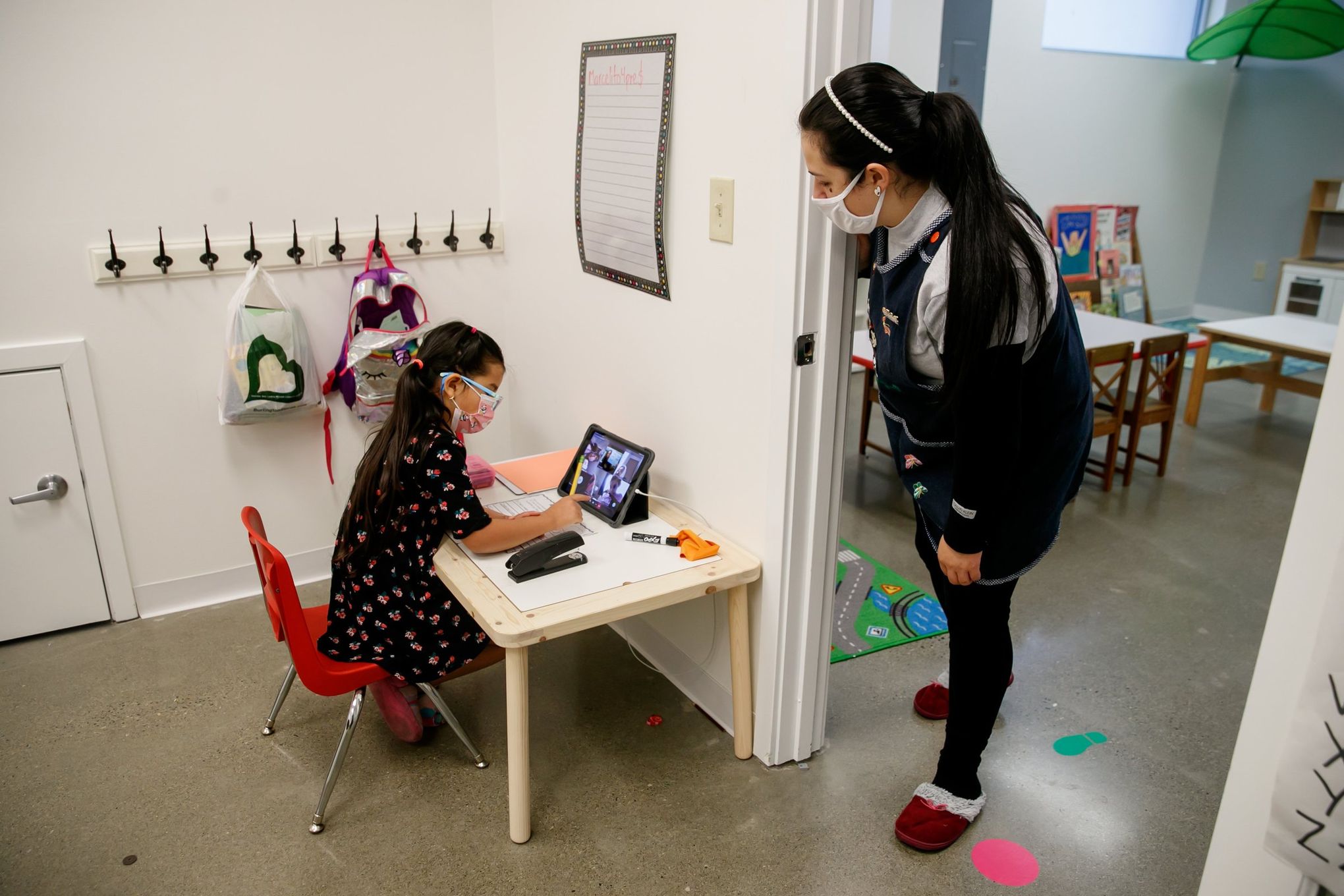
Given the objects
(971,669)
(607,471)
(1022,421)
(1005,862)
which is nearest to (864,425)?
(607,471)

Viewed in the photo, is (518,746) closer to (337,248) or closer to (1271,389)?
(337,248)

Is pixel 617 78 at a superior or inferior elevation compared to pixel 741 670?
superior

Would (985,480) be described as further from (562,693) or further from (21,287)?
(21,287)

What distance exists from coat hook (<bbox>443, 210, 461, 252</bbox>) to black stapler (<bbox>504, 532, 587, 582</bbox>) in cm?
129

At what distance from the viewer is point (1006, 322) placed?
1485 millimetres

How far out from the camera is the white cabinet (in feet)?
18.2

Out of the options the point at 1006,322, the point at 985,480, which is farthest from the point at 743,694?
the point at 1006,322

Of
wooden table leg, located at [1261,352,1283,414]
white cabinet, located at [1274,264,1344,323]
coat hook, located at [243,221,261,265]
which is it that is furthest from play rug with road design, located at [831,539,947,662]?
white cabinet, located at [1274,264,1344,323]

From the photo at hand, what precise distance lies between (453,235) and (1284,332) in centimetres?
359

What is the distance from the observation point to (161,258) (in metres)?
2.57

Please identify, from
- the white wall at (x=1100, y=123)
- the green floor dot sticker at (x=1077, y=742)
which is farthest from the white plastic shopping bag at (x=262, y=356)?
the white wall at (x=1100, y=123)

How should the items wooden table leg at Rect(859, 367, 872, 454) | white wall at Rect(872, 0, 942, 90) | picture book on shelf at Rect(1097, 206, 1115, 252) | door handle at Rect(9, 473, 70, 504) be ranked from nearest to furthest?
door handle at Rect(9, 473, 70, 504), wooden table leg at Rect(859, 367, 872, 454), white wall at Rect(872, 0, 942, 90), picture book on shelf at Rect(1097, 206, 1115, 252)

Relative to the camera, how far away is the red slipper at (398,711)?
7.21ft

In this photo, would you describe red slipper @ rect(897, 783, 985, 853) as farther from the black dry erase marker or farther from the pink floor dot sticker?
the black dry erase marker
